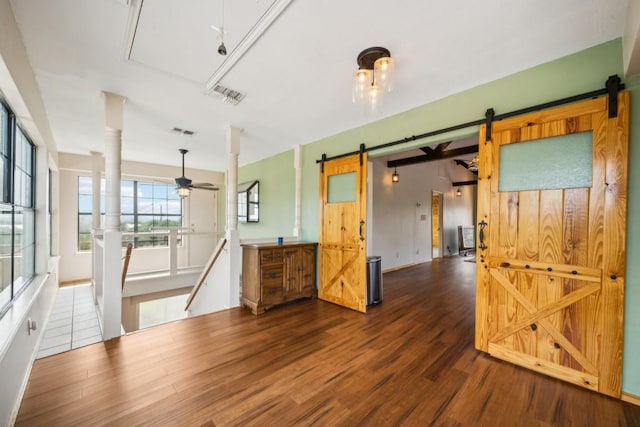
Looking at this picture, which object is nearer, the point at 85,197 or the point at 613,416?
the point at 613,416

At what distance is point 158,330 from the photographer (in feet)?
9.47

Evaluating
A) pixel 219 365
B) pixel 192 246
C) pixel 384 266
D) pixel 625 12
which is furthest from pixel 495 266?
pixel 192 246

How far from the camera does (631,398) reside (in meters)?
1.80

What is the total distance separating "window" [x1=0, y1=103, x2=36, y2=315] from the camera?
2117 millimetres

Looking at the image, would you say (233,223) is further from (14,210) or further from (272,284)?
(14,210)

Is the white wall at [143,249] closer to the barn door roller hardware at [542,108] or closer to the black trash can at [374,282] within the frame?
the black trash can at [374,282]

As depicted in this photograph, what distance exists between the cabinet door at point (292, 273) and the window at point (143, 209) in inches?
192

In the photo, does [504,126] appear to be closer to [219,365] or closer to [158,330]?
[219,365]

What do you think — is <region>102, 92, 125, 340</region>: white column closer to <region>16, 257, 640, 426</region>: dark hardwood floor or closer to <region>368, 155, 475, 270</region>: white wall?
<region>16, 257, 640, 426</region>: dark hardwood floor

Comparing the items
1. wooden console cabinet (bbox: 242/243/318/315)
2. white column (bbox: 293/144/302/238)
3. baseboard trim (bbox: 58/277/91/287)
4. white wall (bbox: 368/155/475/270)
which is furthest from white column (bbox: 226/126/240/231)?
baseboard trim (bbox: 58/277/91/287)

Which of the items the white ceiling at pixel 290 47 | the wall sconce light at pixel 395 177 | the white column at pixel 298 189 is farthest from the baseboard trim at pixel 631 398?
the wall sconce light at pixel 395 177

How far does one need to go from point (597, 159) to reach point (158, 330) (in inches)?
178

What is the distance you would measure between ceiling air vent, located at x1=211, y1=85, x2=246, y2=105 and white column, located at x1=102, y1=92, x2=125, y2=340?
3.86ft

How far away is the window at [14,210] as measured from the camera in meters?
2.12
